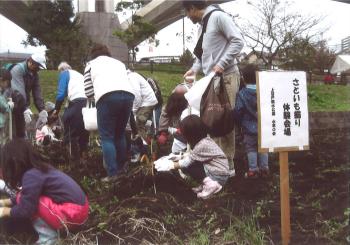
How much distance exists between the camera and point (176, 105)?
200 inches

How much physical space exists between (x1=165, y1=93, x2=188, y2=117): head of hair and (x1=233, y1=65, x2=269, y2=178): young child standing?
733mm

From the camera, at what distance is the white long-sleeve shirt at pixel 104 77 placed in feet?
13.7

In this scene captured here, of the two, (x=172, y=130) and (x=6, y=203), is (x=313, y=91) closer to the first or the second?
(x=172, y=130)

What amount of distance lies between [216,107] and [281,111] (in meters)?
1.42

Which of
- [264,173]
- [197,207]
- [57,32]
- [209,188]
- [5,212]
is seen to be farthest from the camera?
[57,32]

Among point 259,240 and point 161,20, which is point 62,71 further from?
Answer: point 161,20

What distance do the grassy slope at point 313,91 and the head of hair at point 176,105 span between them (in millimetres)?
4019

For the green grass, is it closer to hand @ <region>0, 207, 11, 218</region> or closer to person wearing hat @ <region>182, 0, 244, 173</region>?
person wearing hat @ <region>182, 0, 244, 173</region>

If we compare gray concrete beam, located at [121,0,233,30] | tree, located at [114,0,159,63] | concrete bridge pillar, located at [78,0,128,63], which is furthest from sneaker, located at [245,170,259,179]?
gray concrete beam, located at [121,0,233,30]

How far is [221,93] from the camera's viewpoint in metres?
4.20

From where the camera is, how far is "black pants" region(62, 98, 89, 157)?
535 cm

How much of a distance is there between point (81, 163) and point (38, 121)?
4.34ft

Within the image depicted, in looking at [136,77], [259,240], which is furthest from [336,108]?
[259,240]

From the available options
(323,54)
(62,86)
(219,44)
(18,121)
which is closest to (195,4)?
(219,44)
